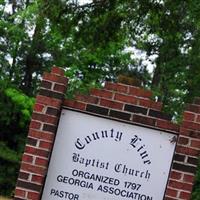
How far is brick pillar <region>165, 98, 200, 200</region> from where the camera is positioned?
5.59 meters

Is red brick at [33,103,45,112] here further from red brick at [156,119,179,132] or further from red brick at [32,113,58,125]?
red brick at [156,119,179,132]

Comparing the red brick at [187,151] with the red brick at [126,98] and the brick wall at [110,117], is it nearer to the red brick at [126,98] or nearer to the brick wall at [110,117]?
the brick wall at [110,117]

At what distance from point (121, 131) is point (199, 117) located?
727mm

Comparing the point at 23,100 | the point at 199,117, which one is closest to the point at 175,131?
the point at 199,117

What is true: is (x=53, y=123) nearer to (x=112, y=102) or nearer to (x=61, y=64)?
(x=112, y=102)

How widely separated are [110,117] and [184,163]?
794 mm

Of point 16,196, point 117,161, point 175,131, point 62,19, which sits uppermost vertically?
point 62,19

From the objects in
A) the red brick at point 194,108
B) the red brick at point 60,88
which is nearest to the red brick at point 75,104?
the red brick at point 60,88

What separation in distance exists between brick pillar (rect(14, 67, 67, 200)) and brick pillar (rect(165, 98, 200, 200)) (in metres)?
1.15

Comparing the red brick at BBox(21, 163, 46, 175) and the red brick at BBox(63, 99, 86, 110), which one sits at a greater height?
the red brick at BBox(63, 99, 86, 110)

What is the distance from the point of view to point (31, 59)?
2981cm

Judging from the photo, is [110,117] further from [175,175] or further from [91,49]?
[91,49]

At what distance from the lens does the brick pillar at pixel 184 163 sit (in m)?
5.59

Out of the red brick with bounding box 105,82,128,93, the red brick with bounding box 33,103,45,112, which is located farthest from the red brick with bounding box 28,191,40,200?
the red brick with bounding box 105,82,128,93
